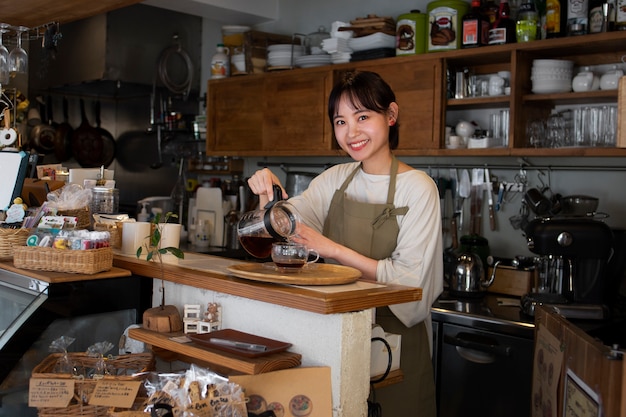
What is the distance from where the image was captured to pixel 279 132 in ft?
16.3

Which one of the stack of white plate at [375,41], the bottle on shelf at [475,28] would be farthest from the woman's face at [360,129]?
the stack of white plate at [375,41]

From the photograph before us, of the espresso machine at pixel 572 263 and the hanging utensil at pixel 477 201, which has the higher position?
the hanging utensil at pixel 477 201

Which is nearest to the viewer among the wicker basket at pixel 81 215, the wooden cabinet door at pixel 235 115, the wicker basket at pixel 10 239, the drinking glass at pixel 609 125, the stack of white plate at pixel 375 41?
the wicker basket at pixel 10 239

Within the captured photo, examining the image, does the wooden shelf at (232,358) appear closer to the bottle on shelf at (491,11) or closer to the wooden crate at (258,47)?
the bottle on shelf at (491,11)

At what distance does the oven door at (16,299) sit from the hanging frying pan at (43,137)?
164 inches

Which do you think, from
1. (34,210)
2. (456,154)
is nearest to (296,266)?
(34,210)

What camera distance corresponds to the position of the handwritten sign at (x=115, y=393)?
1.71m

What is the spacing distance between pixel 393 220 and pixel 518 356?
1204 mm

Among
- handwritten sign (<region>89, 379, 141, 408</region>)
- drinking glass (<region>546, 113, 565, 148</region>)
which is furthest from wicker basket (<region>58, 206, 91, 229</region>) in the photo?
drinking glass (<region>546, 113, 565, 148</region>)

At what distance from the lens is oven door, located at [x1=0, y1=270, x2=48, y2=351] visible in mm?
2002

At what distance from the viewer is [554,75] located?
12.4 ft

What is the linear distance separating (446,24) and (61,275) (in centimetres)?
278

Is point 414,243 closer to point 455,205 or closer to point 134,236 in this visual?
point 134,236

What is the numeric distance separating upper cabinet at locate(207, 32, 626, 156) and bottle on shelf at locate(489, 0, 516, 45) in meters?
0.07
